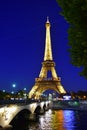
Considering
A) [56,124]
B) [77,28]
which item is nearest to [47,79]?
[56,124]

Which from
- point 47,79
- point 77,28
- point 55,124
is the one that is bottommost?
point 77,28

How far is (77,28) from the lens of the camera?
10820 mm

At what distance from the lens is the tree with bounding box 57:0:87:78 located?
33.9 feet

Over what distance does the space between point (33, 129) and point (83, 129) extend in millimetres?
6879

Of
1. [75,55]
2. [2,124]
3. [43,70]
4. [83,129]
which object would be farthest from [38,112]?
[75,55]

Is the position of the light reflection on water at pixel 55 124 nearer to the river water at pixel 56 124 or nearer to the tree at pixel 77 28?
the river water at pixel 56 124

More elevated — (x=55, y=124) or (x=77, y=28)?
(x=55, y=124)

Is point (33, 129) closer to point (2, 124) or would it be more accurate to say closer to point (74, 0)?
point (2, 124)

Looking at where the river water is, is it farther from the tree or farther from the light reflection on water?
the tree

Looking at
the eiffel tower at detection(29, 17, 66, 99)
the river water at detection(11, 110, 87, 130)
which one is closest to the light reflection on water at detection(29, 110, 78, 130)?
the river water at detection(11, 110, 87, 130)

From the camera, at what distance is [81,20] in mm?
10438

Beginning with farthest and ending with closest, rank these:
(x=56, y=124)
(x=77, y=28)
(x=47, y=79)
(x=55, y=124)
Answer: (x=47, y=79) → (x=56, y=124) → (x=55, y=124) → (x=77, y=28)

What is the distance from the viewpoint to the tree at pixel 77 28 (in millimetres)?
10320

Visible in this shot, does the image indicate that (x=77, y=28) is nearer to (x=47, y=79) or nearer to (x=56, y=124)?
(x=56, y=124)
